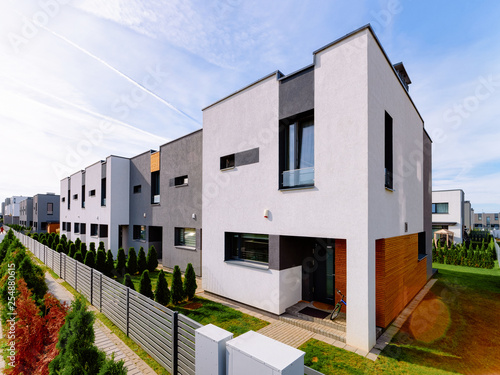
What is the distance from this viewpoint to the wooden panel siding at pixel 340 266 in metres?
7.85

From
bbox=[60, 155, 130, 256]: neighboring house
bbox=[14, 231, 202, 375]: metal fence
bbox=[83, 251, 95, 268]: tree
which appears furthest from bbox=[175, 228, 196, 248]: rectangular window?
bbox=[60, 155, 130, 256]: neighboring house

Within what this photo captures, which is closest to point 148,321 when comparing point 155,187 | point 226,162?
point 226,162

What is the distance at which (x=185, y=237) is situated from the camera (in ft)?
47.6

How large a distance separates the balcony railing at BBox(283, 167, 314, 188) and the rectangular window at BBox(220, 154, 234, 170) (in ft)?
10.0

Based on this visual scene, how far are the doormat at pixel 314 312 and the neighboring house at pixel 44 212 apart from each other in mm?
53019

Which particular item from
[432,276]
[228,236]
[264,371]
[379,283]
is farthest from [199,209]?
[432,276]

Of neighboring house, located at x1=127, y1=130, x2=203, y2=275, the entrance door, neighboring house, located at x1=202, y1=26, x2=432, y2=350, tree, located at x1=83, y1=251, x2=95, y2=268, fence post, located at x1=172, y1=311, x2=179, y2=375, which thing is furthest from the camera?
neighboring house, located at x1=127, y1=130, x2=203, y2=275

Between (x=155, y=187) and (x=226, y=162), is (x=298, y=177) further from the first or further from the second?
(x=155, y=187)

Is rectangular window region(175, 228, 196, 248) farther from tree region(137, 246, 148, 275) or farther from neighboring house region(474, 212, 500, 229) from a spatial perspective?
neighboring house region(474, 212, 500, 229)

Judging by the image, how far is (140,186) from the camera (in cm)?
1905

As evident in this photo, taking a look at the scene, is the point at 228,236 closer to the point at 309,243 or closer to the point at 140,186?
the point at 309,243

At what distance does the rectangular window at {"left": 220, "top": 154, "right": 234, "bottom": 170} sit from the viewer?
10347 mm

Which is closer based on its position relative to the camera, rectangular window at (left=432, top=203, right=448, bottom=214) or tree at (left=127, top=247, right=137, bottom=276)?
tree at (left=127, top=247, right=137, bottom=276)

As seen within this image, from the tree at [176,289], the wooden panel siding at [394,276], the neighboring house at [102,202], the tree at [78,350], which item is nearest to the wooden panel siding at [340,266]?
the wooden panel siding at [394,276]
